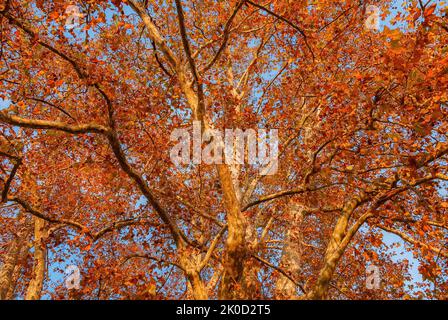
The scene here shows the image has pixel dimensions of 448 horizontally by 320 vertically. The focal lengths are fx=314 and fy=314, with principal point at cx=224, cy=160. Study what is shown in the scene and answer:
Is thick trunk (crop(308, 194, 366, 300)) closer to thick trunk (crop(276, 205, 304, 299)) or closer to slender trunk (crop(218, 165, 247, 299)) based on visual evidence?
slender trunk (crop(218, 165, 247, 299))

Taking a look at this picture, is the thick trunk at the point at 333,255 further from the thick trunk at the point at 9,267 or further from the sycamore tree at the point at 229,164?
the thick trunk at the point at 9,267

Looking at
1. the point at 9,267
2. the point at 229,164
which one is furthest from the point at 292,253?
the point at 9,267

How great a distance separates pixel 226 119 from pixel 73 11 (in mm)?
5758

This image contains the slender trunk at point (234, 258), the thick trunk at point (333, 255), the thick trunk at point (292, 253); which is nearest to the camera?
the slender trunk at point (234, 258)

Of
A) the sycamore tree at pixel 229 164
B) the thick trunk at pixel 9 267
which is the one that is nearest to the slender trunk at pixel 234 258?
the sycamore tree at pixel 229 164

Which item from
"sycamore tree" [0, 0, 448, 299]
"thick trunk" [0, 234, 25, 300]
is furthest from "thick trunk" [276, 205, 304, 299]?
"thick trunk" [0, 234, 25, 300]

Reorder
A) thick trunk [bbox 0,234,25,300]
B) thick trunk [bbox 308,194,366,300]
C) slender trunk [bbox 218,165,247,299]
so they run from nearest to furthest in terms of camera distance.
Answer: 1. slender trunk [bbox 218,165,247,299]
2. thick trunk [bbox 308,194,366,300]
3. thick trunk [bbox 0,234,25,300]

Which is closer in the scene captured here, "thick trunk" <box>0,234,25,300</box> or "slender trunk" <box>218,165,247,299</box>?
"slender trunk" <box>218,165,247,299</box>

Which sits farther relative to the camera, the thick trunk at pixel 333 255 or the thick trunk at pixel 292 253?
the thick trunk at pixel 292 253

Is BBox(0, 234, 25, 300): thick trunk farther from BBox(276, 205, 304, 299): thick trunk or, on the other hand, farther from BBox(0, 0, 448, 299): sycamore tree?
BBox(276, 205, 304, 299): thick trunk

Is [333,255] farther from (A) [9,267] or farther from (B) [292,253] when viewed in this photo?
(A) [9,267]

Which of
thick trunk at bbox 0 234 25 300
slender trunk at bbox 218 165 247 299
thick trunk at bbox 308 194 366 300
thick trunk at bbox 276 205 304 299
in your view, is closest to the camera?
slender trunk at bbox 218 165 247 299

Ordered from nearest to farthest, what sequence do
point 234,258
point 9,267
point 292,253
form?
point 234,258
point 292,253
point 9,267
